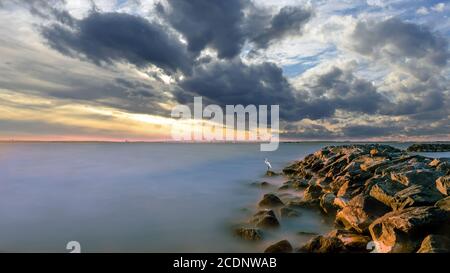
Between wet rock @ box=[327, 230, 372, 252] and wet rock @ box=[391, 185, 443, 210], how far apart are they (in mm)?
1309

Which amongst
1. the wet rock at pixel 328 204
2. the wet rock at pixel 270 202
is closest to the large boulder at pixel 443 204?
the wet rock at pixel 328 204

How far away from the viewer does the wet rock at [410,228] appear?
559cm

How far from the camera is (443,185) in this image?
24.6 feet

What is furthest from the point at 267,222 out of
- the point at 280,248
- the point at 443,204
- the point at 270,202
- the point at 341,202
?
the point at 443,204

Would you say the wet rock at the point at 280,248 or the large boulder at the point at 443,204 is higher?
the large boulder at the point at 443,204

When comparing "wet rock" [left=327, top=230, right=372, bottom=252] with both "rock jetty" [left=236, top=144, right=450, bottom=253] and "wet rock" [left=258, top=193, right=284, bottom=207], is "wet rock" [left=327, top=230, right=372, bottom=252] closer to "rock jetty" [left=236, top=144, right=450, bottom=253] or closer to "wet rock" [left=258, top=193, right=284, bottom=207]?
"rock jetty" [left=236, top=144, right=450, bottom=253]

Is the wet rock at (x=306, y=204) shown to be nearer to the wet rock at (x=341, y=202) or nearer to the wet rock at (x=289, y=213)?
the wet rock at (x=289, y=213)

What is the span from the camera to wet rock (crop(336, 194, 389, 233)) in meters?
7.18

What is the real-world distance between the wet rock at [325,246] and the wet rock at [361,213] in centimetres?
115

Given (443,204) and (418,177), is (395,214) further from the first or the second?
(418,177)

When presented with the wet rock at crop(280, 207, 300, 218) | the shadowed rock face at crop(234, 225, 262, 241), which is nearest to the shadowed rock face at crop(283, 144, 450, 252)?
the wet rock at crop(280, 207, 300, 218)

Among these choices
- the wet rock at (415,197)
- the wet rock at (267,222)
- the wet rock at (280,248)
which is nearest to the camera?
the wet rock at (280,248)

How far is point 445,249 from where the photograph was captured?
483 centimetres
